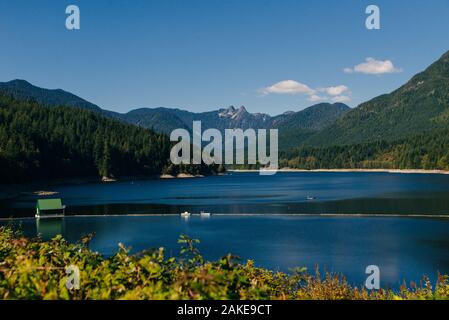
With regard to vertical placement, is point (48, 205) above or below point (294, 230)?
above

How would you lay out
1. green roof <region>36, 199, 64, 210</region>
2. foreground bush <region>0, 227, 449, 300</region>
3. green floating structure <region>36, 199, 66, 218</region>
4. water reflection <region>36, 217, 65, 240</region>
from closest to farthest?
foreground bush <region>0, 227, 449, 300</region> → water reflection <region>36, 217, 65, 240</region> → green floating structure <region>36, 199, 66, 218</region> → green roof <region>36, 199, 64, 210</region>

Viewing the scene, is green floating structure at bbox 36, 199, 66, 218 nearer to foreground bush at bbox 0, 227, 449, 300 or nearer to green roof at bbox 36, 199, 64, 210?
green roof at bbox 36, 199, 64, 210

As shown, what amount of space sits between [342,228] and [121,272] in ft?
226

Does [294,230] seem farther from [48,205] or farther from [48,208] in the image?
[48,205]

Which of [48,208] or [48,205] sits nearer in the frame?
[48,208]

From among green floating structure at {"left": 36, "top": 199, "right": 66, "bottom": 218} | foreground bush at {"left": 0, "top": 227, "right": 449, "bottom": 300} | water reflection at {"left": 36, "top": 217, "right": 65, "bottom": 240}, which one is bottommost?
water reflection at {"left": 36, "top": 217, "right": 65, "bottom": 240}

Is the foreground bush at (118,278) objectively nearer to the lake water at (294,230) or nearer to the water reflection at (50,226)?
the lake water at (294,230)

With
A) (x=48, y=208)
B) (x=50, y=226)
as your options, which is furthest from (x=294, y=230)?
(x=48, y=208)

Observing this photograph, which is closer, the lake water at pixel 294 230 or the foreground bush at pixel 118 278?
the foreground bush at pixel 118 278

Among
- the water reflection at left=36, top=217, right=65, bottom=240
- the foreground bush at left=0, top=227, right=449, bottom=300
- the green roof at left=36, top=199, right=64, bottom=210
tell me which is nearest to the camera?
the foreground bush at left=0, top=227, right=449, bottom=300

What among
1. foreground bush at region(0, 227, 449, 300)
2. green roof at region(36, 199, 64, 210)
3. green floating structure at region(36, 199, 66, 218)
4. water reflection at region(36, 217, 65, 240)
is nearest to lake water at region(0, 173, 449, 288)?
water reflection at region(36, 217, 65, 240)

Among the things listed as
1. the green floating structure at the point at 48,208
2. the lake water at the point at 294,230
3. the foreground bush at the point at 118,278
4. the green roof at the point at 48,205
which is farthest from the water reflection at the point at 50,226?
the foreground bush at the point at 118,278

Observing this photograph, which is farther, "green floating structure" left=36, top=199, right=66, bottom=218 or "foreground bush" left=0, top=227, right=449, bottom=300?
"green floating structure" left=36, top=199, right=66, bottom=218
